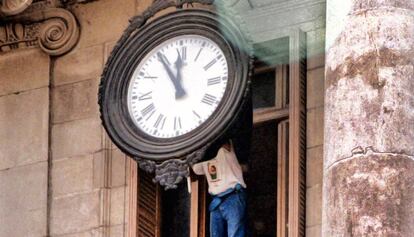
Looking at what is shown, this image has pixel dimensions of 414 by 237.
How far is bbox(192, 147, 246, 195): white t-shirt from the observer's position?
69.8 feet

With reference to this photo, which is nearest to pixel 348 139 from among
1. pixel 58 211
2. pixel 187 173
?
pixel 187 173

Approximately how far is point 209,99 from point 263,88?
2.10ft

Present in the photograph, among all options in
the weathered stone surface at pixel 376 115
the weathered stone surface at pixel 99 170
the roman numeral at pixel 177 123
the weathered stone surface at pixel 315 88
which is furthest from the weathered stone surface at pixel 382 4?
the weathered stone surface at pixel 99 170

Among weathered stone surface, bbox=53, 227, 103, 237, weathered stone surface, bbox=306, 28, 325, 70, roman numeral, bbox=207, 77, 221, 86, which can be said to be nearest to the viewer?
roman numeral, bbox=207, 77, 221, 86

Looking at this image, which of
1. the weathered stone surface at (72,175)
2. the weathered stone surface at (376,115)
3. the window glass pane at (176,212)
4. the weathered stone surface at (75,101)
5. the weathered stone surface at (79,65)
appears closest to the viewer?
the weathered stone surface at (376,115)

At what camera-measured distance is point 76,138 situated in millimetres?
22516

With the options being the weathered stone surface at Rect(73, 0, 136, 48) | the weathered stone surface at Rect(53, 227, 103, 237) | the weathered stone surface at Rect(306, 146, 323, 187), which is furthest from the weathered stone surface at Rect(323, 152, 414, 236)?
the weathered stone surface at Rect(73, 0, 136, 48)

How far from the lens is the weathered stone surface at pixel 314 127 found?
2109 centimetres

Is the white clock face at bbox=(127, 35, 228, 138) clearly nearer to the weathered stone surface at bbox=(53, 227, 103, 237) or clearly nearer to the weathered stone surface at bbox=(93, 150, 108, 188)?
the weathered stone surface at bbox=(93, 150, 108, 188)

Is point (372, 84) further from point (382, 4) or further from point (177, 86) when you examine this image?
point (177, 86)

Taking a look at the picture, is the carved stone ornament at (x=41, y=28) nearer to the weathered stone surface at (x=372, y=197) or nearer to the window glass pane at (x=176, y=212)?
the window glass pane at (x=176, y=212)

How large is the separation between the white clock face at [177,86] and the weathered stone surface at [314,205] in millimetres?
991

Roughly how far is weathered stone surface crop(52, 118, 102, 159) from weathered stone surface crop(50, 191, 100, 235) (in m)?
0.39

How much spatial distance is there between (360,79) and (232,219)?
2.34m
